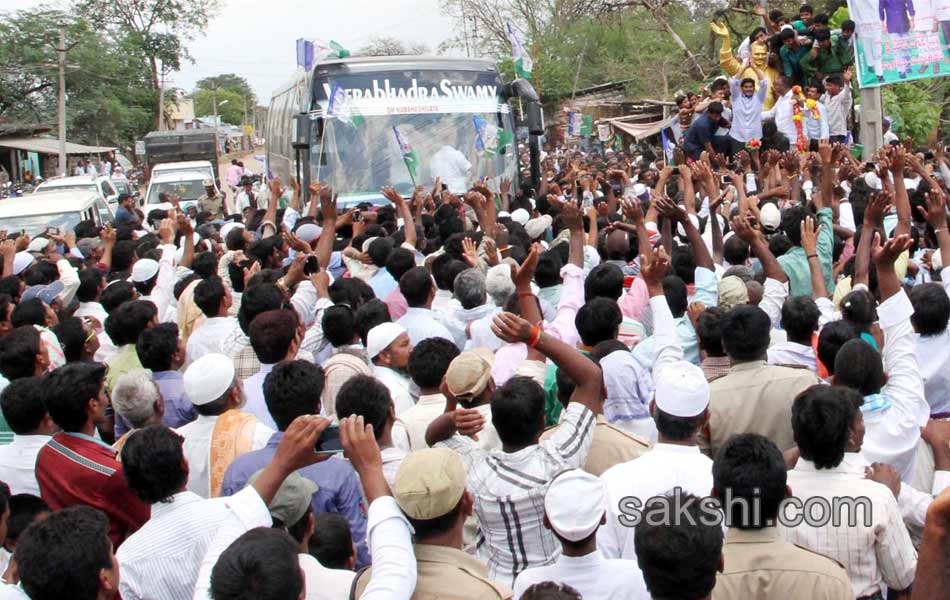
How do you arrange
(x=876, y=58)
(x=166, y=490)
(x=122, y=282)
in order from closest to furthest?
(x=166, y=490)
(x=122, y=282)
(x=876, y=58)

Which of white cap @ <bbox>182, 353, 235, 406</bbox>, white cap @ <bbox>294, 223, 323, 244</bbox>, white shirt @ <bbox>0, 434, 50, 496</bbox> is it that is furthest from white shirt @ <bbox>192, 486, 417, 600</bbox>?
white cap @ <bbox>294, 223, 323, 244</bbox>

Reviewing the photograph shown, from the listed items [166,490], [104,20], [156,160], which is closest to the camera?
[166,490]

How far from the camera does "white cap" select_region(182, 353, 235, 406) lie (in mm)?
4047

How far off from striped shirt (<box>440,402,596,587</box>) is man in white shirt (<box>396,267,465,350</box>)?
2.20 m

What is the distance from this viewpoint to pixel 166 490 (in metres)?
3.30

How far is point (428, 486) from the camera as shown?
9.23 feet

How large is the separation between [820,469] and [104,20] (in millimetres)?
51469

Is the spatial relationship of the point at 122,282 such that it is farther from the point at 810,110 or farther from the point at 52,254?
the point at 810,110

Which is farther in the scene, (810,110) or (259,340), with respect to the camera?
(810,110)

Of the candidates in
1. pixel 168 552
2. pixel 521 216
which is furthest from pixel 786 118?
pixel 168 552

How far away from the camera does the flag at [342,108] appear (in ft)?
38.8

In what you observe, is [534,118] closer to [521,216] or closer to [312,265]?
[521,216]

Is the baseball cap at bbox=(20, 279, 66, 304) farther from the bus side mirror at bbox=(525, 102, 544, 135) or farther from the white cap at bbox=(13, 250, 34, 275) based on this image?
the bus side mirror at bbox=(525, 102, 544, 135)

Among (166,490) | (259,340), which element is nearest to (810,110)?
(259,340)
